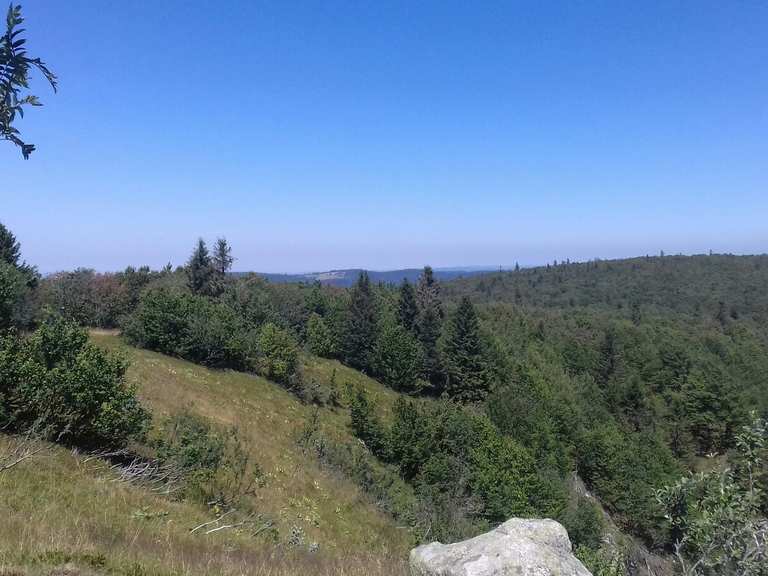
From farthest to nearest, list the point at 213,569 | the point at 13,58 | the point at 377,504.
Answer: the point at 377,504
the point at 213,569
the point at 13,58

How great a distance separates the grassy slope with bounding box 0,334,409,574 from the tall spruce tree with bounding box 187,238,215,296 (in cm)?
3296

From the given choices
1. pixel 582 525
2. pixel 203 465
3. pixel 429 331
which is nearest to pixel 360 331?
pixel 429 331

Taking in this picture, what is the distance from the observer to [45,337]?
35.2 feet

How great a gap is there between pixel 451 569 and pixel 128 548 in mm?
3582

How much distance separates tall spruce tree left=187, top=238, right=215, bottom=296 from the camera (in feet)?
166

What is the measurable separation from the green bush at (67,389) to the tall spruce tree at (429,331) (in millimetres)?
49111

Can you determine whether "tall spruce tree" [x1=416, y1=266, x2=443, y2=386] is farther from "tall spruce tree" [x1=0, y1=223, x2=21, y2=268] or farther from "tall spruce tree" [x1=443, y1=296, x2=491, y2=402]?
"tall spruce tree" [x1=0, y1=223, x2=21, y2=268]

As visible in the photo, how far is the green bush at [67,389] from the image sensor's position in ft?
31.6

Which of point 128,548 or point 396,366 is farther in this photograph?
point 396,366

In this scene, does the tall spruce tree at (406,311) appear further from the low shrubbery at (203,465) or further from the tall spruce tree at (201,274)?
the low shrubbery at (203,465)

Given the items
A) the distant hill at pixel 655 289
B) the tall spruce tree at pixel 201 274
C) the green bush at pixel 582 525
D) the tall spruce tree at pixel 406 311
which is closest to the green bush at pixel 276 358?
the tall spruce tree at pixel 201 274

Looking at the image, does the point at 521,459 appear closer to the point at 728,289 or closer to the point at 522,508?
the point at 522,508

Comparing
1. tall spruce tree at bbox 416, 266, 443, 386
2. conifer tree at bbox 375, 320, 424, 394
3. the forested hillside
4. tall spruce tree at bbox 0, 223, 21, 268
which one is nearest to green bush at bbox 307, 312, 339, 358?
the forested hillside

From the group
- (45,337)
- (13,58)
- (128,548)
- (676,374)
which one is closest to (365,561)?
(128,548)
